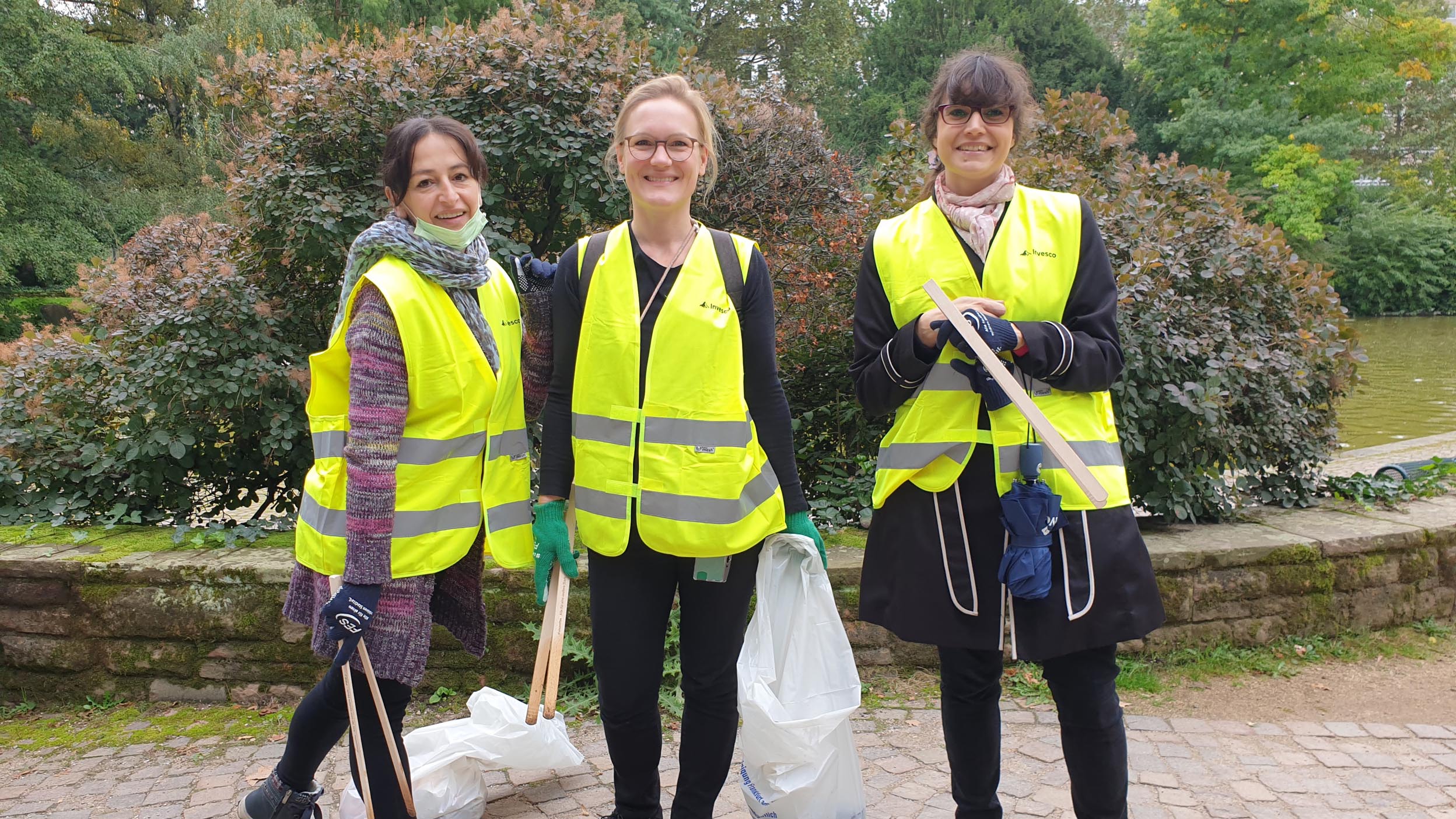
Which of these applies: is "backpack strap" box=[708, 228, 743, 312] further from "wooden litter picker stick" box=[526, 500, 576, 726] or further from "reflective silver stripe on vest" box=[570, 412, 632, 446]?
"wooden litter picker stick" box=[526, 500, 576, 726]

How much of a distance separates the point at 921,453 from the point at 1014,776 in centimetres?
135

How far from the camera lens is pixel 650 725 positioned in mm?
2281

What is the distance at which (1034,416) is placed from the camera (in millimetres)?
1952

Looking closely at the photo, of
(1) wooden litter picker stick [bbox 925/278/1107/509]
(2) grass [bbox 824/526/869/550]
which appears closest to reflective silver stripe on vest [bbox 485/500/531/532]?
(1) wooden litter picker stick [bbox 925/278/1107/509]

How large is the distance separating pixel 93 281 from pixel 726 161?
2.90 meters

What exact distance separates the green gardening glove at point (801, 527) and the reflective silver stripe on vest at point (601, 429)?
0.45m

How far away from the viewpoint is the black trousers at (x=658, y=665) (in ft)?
7.31

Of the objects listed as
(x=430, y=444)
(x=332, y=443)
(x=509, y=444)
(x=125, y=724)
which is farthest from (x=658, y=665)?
(x=125, y=724)

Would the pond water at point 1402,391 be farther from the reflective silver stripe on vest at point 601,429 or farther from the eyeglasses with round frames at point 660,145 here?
the reflective silver stripe on vest at point 601,429

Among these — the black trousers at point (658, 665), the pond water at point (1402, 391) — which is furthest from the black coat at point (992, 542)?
the pond water at point (1402, 391)

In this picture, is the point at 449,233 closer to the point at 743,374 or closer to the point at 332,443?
the point at 332,443

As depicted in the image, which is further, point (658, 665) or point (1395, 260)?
point (1395, 260)

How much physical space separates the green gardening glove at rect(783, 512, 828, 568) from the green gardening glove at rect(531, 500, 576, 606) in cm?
52

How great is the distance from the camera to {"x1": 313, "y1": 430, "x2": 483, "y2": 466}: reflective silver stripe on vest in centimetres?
211
